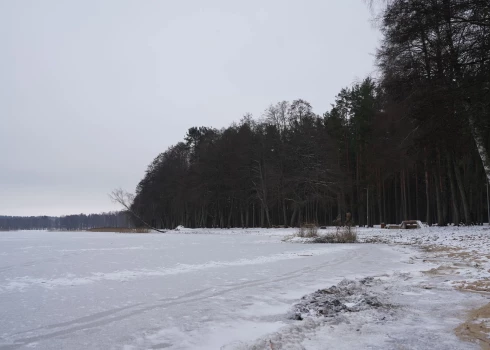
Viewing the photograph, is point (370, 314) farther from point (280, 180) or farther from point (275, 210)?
point (275, 210)

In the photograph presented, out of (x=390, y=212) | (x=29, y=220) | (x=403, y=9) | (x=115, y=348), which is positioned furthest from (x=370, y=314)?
(x=29, y=220)

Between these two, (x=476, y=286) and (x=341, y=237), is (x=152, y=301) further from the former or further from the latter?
(x=341, y=237)

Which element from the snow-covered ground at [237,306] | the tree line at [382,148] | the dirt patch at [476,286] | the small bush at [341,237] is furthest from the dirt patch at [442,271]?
the small bush at [341,237]

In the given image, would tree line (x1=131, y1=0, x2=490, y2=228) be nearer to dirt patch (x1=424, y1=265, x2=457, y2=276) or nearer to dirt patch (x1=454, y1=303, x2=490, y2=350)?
dirt patch (x1=424, y1=265, x2=457, y2=276)

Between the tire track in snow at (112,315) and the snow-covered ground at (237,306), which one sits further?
the tire track in snow at (112,315)

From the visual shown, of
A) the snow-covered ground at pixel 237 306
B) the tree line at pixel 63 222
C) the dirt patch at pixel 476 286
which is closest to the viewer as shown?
the snow-covered ground at pixel 237 306

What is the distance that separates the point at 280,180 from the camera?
37188mm

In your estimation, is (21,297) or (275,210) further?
(275,210)

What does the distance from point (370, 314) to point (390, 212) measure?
43386 mm

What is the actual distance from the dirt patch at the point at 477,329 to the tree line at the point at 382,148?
620cm

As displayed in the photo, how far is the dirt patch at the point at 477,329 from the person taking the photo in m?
3.30

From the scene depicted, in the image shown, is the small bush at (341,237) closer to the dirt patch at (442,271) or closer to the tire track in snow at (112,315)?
the dirt patch at (442,271)

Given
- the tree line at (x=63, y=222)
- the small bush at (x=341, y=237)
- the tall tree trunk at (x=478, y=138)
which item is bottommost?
the tree line at (x=63, y=222)

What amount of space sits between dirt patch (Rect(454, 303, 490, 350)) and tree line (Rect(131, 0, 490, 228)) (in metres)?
6.20
